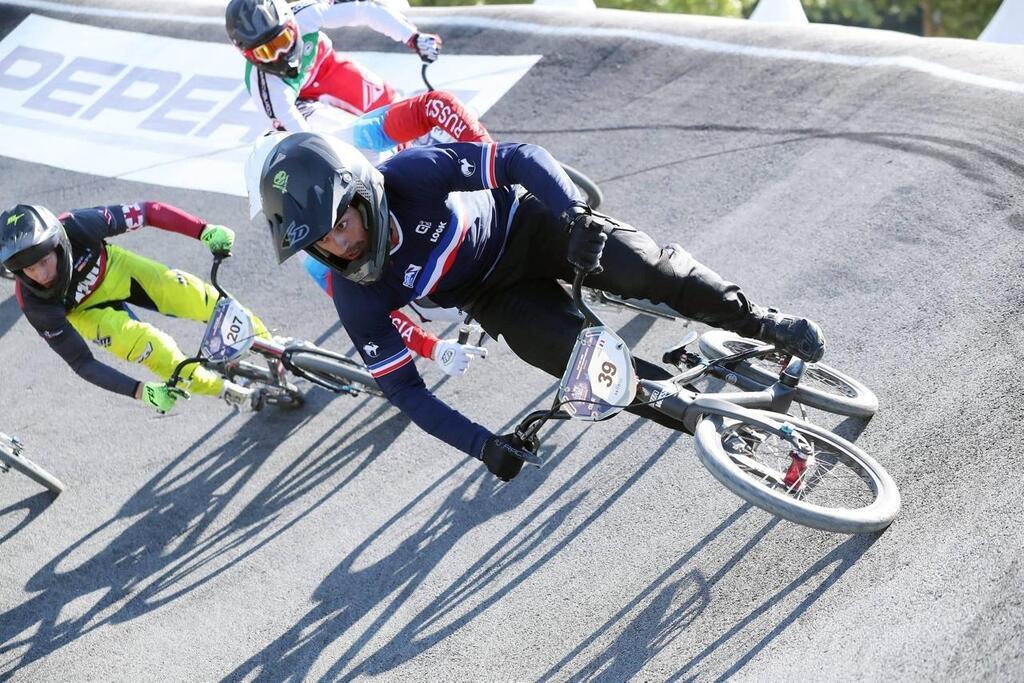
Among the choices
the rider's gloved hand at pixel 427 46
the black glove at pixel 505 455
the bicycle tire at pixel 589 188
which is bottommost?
the bicycle tire at pixel 589 188

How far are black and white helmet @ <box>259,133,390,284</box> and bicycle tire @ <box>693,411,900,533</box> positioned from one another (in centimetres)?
187

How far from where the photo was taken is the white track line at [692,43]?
30.8 feet

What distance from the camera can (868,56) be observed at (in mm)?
10156

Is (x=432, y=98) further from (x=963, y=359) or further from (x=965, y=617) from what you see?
(x=965, y=617)

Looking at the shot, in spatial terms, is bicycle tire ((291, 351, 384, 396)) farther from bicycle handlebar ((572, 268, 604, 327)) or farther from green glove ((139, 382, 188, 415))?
bicycle handlebar ((572, 268, 604, 327))

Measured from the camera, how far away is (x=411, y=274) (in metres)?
5.14

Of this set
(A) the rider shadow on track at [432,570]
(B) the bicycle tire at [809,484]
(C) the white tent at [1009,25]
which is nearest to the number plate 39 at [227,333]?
(A) the rider shadow on track at [432,570]

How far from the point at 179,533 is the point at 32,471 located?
139 centimetres

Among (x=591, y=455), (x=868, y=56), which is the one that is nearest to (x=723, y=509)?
(x=591, y=455)

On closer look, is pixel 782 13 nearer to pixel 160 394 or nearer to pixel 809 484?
pixel 809 484

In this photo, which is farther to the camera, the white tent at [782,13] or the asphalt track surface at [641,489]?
the white tent at [782,13]

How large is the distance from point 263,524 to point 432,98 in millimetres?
3204

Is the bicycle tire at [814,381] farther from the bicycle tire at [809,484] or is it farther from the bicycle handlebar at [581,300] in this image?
the bicycle handlebar at [581,300]

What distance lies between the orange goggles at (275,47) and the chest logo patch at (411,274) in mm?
3677
